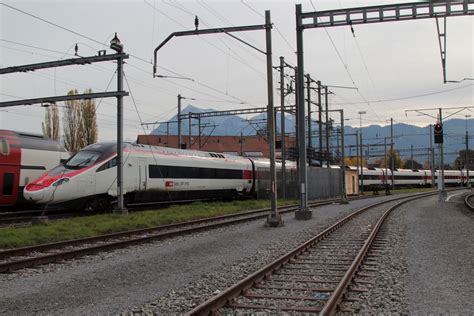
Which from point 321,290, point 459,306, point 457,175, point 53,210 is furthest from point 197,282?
point 457,175

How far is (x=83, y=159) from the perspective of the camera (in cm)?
2083

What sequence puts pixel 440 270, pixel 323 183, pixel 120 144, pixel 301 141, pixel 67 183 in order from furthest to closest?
pixel 323 183 < pixel 301 141 < pixel 120 144 < pixel 67 183 < pixel 440 270

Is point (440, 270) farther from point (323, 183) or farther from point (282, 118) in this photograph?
point (323, 183)

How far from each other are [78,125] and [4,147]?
35.5 metres

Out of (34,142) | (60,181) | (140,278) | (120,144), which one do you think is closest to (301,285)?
(140,278)

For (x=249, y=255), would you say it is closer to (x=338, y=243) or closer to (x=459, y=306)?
(x=338, y=243)

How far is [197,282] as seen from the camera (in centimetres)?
809

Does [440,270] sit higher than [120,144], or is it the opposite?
[120,144]

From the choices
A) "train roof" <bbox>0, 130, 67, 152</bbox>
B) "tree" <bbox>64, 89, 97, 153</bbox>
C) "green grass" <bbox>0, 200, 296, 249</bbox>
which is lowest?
"green grass" <bbox>0, 200, 296, 249</bbox>

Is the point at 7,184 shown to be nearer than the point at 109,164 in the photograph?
Yes

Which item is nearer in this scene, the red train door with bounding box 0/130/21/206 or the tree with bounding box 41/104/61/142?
the red train door with bounding box 0/130/21/206

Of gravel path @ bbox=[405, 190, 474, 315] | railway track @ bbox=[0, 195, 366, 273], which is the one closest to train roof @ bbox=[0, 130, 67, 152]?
railway track @ bbox=[0, 195, 366, 273]

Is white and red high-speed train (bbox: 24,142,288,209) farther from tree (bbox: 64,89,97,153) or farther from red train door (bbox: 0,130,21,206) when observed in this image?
tree (bbox: 64,89,97,153)

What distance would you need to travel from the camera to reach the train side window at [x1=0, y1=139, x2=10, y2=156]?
20188mm
